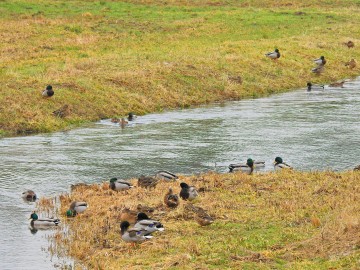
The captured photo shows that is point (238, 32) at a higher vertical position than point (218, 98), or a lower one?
higher

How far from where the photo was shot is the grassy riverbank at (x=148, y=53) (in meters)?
37.7

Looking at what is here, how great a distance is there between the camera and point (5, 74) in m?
39.7

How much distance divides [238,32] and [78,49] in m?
14.8

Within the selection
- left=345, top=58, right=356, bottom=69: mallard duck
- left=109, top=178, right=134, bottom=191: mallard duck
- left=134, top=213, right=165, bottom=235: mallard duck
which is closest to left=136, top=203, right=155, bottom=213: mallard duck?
left=134, top=213, right=165, bottom=235: mallard duck

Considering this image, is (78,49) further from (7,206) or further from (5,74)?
(7,206)

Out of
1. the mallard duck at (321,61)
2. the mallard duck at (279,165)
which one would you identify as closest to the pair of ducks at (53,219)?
the mallard duck at (279,165)

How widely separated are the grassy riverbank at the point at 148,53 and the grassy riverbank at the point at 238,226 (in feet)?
42.4

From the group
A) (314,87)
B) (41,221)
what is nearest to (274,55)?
(314,87)

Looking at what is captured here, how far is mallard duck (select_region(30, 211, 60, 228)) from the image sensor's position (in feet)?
65.5

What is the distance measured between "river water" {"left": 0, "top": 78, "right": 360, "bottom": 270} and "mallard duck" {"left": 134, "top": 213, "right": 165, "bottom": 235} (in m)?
2.02

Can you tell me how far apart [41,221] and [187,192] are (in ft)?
12.9

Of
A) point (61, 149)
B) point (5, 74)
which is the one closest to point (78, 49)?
point (5, 74)

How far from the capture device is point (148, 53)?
157 feet

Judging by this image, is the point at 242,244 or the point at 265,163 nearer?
the point at 242,244
